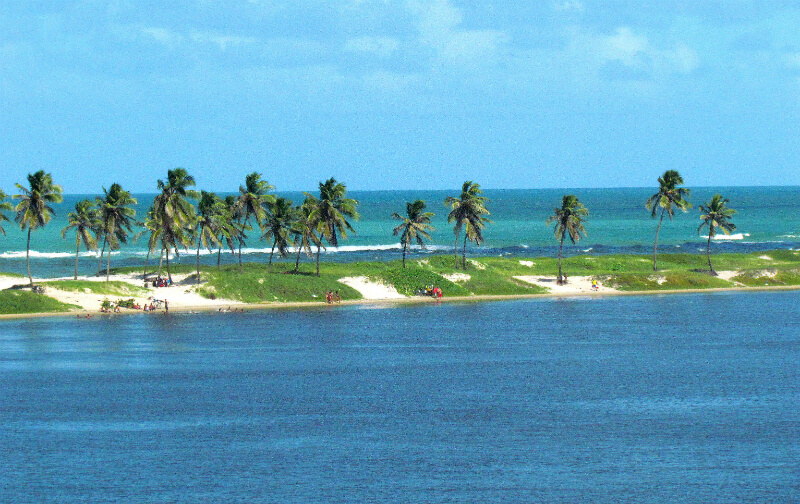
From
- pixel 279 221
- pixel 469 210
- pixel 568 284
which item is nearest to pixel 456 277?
pixel 469 210

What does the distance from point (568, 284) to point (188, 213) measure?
4448cm

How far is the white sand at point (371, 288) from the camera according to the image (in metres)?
103

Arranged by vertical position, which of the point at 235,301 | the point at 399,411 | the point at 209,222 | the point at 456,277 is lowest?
the point at 399,411

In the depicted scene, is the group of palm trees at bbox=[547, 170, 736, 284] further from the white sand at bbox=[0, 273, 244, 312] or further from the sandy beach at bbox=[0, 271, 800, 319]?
the white sand at bbox=[0, 273, 244, 312]

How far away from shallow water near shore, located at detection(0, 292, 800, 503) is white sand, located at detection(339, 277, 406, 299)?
18282 mm

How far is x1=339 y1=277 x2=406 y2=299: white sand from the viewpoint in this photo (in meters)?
103

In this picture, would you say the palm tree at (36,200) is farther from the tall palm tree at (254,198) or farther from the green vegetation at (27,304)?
the tall palm tree at (254,198)

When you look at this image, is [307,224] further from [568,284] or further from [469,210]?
[568,284]

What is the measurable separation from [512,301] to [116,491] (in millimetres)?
69287

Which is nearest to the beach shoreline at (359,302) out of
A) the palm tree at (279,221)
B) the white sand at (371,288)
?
the white sand at (371,288)

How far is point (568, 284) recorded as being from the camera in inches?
4397

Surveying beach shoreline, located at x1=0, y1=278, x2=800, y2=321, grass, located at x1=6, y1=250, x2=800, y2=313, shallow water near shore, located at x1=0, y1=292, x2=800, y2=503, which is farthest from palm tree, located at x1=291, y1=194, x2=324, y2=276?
shallow water near shore, located at x1=0, y1=292, x2=800, y2=503

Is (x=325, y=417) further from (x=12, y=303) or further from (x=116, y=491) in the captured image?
(x=12, y=303)

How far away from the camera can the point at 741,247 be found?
170 metres
